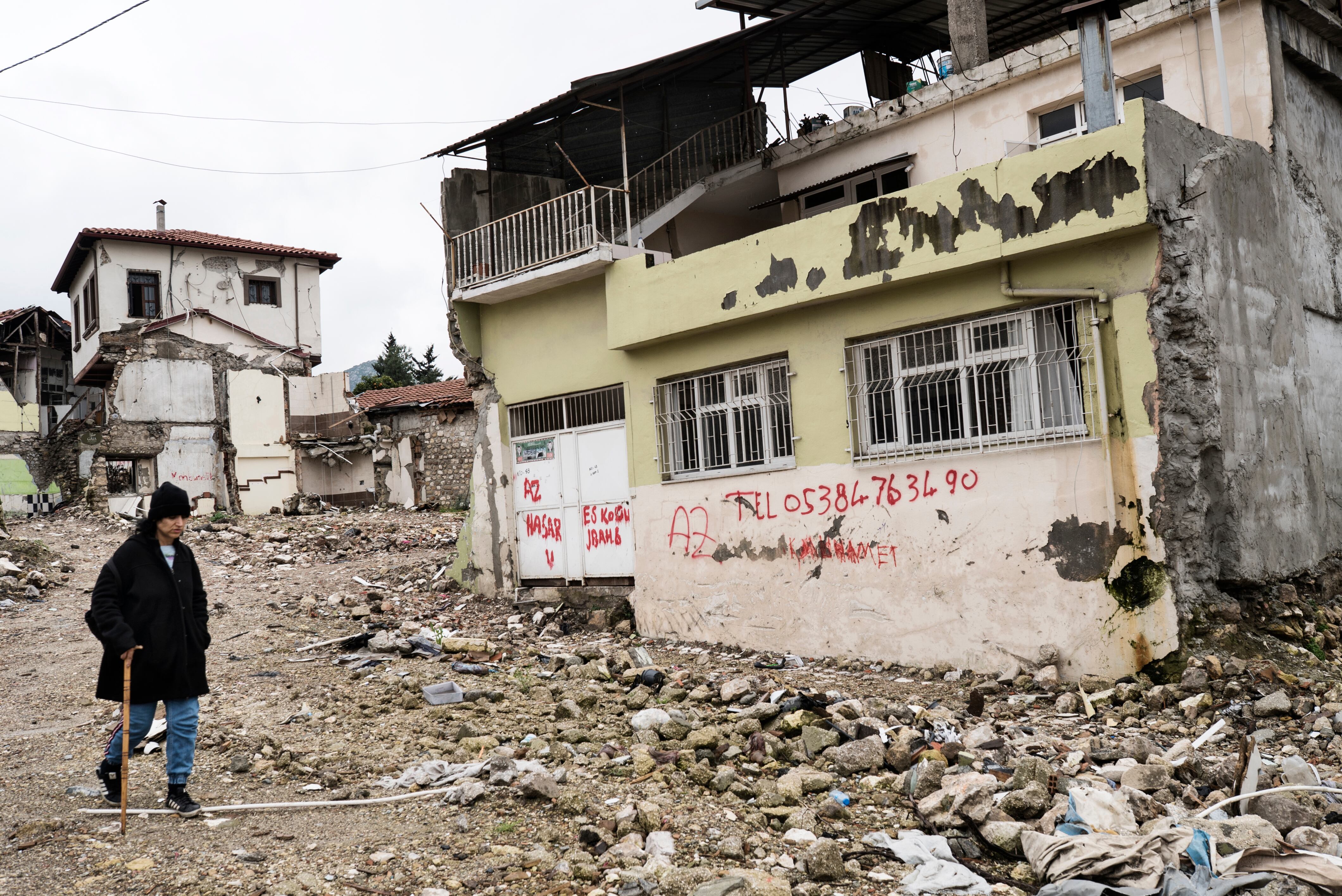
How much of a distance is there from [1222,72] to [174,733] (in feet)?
30.7

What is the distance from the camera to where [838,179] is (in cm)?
1155

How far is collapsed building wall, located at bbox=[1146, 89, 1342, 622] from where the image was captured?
6.96 metres

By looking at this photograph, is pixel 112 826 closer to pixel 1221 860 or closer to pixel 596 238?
pixel 1221 860

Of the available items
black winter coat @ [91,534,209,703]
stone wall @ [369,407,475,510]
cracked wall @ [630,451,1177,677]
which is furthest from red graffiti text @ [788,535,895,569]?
stone wall @ [369,407,475,510]

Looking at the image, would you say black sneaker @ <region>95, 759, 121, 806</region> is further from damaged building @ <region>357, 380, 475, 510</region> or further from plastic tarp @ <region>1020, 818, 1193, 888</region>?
damaged building @ <region>357, 380, 475, 510</region>

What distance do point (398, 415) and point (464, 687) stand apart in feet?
67.0

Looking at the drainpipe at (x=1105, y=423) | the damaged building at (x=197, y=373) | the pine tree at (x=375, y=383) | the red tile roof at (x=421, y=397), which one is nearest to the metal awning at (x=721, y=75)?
the drainpipe at (x=1105, y=423)

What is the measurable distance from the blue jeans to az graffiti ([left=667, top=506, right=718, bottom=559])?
5676 millimetres

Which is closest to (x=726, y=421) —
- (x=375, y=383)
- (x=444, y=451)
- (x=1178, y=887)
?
(x=1178, y=887)

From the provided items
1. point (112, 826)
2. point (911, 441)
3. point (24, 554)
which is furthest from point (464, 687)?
point (24, 554)

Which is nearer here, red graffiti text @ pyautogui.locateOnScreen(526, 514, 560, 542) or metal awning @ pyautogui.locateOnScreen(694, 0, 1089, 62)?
red graffiti text @ pyautogui.locateOnScreen(526, 514, 560, 542)

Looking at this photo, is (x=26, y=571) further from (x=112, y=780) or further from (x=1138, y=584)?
(x=1138, y=584)

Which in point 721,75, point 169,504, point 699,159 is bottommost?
point 169,504

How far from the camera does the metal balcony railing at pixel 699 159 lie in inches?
482
